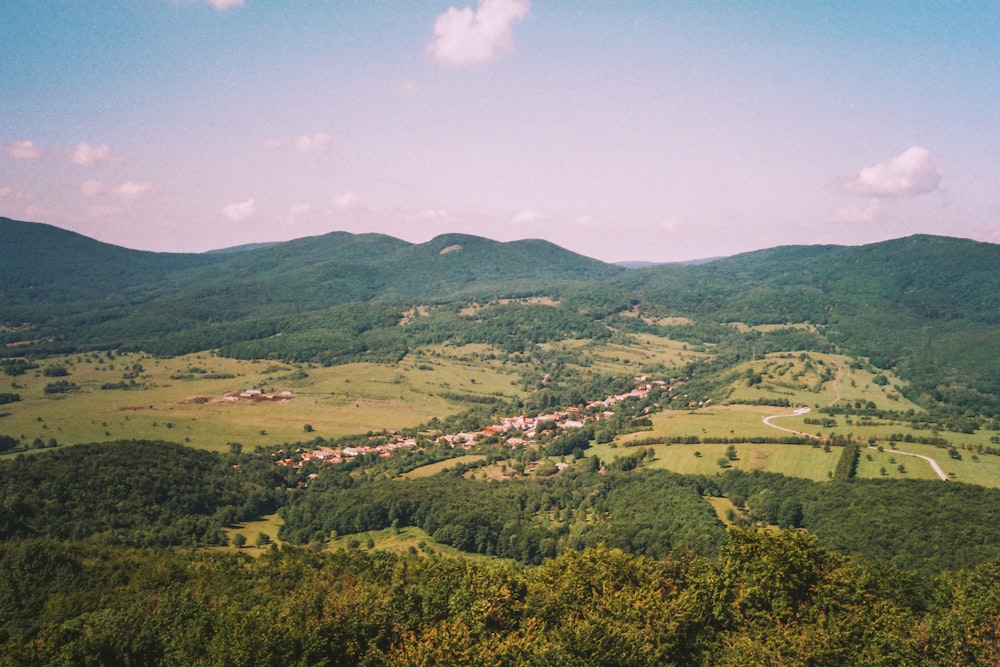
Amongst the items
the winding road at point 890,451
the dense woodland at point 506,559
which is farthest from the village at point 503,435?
the winding road at point 890,451

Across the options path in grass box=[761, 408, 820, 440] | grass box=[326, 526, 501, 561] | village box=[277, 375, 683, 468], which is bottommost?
grass box=[326, 526, 501, 561]

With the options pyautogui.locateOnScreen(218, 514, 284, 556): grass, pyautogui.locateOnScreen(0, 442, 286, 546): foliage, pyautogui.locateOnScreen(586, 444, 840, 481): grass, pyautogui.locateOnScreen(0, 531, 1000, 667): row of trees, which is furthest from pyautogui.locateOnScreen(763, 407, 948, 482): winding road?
pyautogui.locateOnScreen(0, 442, 286, 546): foliage

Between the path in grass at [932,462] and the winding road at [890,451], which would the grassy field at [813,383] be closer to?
the winding road at [890,451]

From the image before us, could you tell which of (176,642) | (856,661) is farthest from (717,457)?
(176,642)

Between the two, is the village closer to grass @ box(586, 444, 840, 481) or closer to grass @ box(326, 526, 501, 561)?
grass @ box(586, 444, 840, 481)

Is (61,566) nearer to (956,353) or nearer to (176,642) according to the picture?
(176,642)

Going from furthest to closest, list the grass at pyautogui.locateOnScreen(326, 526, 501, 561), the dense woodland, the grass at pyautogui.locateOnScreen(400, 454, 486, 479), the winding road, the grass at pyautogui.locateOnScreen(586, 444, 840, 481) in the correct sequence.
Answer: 1. the grass at pyautogui.locateOnScreen(400, 454, 486, 479)
2. the grass at pyautogui.locateOnScreen(586, 444, 840, 481)
3. the winding road
4. the grass at pyautogui.locateOnScreen(326, 526, 501, 561)
5. the dense woodland
